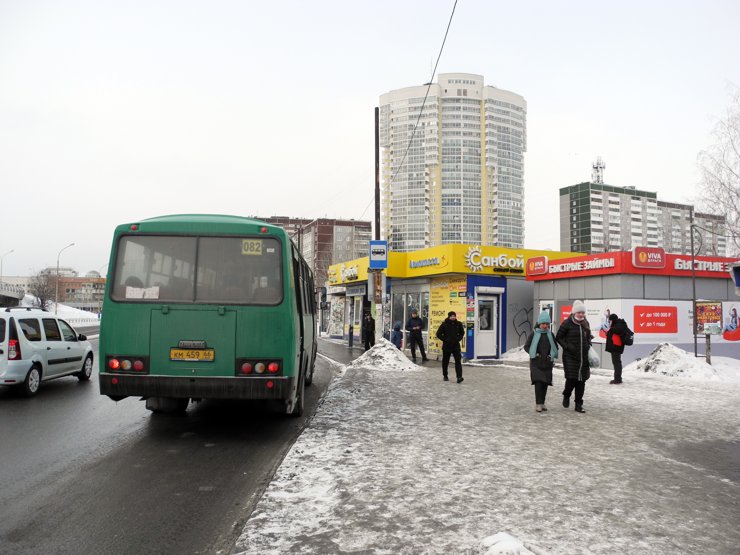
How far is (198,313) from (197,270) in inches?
21.8

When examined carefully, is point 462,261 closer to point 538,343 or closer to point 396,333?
point 396,333

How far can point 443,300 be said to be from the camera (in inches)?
867

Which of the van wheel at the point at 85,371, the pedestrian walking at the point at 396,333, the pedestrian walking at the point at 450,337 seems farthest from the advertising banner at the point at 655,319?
the van wheel at the point at 85,371

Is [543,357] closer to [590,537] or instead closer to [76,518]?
[590,537]

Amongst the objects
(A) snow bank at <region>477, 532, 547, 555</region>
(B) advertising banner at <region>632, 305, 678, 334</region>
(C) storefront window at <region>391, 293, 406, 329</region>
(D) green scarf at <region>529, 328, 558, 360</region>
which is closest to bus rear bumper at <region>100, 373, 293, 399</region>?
(A) snow bank at <region>477, 532, 547, 555</region>

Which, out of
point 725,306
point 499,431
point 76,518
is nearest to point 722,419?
point 499,431

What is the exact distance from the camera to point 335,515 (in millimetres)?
Answer: 4203

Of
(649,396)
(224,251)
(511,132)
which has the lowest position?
(649,396)

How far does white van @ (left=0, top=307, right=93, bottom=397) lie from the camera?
9.88 metres

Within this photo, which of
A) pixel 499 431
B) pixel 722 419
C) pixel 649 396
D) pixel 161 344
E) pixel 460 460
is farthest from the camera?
pixel 649 396

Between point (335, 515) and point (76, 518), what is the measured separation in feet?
6.53

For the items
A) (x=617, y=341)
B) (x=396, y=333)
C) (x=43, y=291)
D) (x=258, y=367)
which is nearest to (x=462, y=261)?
(x=396, y=333)

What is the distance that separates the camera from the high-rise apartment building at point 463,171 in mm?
87812

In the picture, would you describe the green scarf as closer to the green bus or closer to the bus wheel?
the bus wheel
